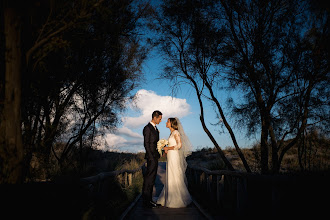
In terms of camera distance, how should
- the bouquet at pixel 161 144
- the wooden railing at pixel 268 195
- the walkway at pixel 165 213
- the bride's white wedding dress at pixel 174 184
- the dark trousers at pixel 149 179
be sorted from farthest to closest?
the bouquet at pixel 161 144, the bride's white wedding dress at pixel 174 184, the dark trousers at pixel 149 179, the walkway at pixel 165 213, the wooden railing at pixel 268 195

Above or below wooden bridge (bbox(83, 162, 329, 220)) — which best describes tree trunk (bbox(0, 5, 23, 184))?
above

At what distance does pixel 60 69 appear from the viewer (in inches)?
375

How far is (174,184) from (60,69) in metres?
5.36

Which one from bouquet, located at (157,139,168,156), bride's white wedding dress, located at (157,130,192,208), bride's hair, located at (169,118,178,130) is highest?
bride's hair, located at (169,118,178,130)

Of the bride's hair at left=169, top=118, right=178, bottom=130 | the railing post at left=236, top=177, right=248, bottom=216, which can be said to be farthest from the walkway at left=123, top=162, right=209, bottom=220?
the bride's hair at left=169, top=118, right=178, bottom=130

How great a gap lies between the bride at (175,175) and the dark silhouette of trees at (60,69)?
11.4ft

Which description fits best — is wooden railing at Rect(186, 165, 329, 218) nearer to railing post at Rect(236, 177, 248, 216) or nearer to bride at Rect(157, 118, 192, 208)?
railing post at Rect(236, 177, 248, 216)

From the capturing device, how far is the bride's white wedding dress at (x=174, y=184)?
8.73 meters

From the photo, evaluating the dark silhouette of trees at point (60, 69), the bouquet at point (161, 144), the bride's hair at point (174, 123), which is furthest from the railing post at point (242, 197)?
the dark silhouette of trees at point (60, 69)

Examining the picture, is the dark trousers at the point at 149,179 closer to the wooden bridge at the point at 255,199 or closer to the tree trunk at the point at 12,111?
the wooden bridge at the point at 255,199

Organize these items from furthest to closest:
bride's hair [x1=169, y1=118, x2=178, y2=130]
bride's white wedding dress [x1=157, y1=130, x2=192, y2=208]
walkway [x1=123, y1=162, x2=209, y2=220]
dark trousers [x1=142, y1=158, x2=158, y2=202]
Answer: bride's hair [x1=169, y1=118, x2=178, y2=130], bride's white wedding dress [x1=157, y1=130, x2=192, y2=208], dark trousers [x1=142, y1=158, x2=158, y2=202], walkway [x1=123, y1=162, x2=209, y2=220]

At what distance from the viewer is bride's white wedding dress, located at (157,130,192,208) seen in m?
8.73

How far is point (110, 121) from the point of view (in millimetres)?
14422

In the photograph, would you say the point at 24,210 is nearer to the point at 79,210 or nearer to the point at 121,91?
the point at 79,210
